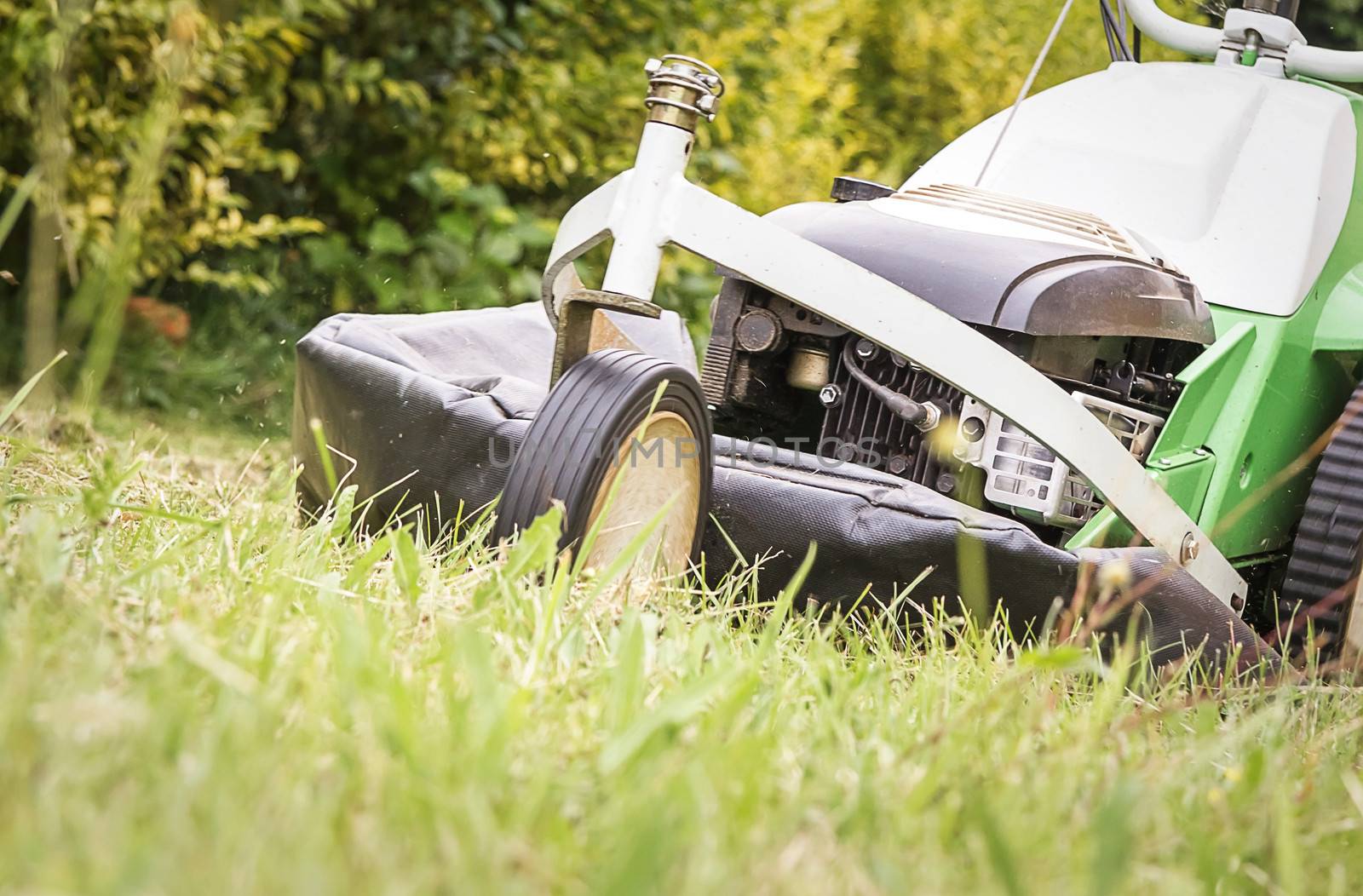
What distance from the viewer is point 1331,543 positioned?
2148 mm

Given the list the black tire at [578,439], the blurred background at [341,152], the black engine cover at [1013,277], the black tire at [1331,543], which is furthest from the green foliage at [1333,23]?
the black tire at [578,439]

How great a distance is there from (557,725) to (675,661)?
227 millimetres

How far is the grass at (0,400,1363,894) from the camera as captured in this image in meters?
0.83

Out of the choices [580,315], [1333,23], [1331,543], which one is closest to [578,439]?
[580,315]

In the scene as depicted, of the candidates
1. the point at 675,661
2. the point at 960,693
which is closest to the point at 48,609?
the point at 675,661

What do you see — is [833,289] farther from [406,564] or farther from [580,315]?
[406,564]

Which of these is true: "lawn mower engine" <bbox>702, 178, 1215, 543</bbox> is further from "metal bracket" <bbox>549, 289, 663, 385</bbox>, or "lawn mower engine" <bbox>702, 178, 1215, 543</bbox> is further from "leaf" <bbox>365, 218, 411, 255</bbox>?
"leaf" <bbox>365, 218, 411, 255</bbox>

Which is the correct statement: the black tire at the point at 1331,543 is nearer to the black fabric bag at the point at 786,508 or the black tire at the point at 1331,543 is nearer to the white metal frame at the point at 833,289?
the black fabric bag at the point at 786,508

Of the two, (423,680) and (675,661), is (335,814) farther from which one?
(675,661)

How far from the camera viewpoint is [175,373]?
393 centimetres

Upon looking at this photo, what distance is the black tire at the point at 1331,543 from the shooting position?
2.12m

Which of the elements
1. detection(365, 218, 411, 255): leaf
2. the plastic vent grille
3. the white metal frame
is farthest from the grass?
detection(365, 218, 411, 255): leaf

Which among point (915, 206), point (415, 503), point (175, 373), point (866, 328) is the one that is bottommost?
point (175, 373)

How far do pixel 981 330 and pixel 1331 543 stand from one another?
61cm
